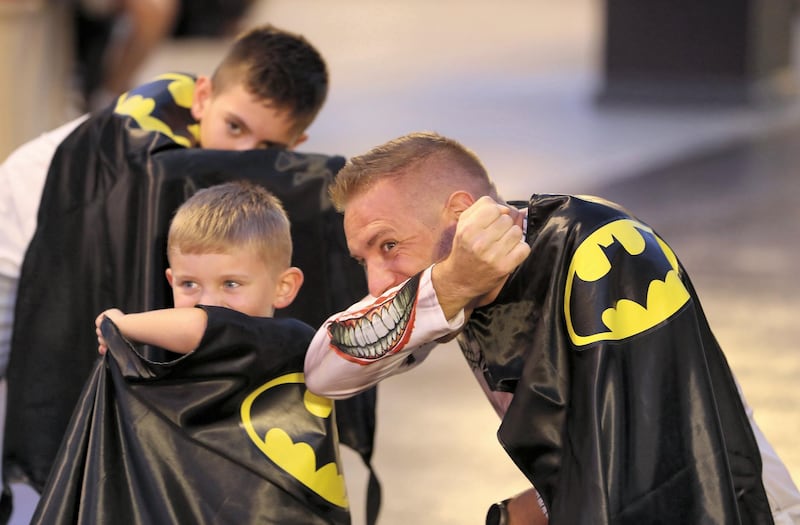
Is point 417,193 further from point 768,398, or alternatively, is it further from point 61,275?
point 768,398

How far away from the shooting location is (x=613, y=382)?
2.36 metres

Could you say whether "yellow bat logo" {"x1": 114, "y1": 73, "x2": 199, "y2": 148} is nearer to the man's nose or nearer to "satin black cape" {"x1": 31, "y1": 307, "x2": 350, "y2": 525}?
"satin black cape" {"x1": 31, "y1": 307, "x2": 350, "y2": 525}

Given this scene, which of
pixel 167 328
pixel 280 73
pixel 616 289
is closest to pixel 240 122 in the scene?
pixel 280 73

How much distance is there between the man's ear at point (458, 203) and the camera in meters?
2.46

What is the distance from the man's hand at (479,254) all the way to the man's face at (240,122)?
1144 mm

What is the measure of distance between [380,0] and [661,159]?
12.4 meters

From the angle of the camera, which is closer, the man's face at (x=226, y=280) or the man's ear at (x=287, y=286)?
the man's face at (x=226, y=280)

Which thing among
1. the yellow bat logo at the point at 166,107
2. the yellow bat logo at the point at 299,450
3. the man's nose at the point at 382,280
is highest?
the yellow bat logo at the point at 166,107

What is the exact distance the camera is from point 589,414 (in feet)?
7.71

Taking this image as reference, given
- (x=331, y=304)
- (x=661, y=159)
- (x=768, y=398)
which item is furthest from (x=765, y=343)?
(x=661, y=159)

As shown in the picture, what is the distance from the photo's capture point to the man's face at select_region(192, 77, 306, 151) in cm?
336

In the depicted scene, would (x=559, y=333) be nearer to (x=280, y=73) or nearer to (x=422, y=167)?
(x=422, y=167)

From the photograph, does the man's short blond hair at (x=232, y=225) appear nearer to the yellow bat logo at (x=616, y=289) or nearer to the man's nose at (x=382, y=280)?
the man's nose at (x=382, y=280)

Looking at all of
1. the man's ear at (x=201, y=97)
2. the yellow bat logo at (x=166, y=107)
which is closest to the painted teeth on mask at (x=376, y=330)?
the yellow bat logo at (x=166, y=107)
